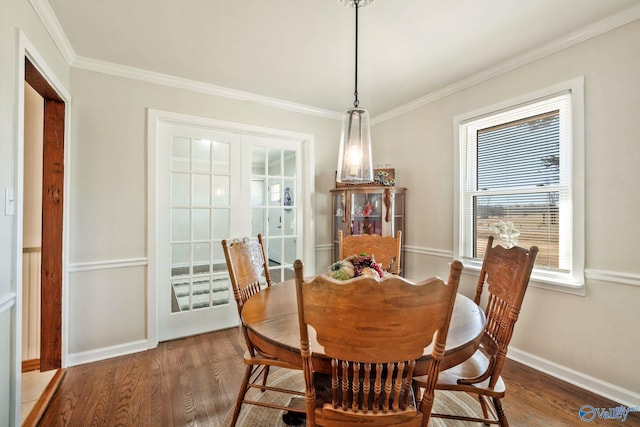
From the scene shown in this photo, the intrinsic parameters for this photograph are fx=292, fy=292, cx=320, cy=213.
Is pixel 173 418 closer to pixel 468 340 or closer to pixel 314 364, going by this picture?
pixel 314 364

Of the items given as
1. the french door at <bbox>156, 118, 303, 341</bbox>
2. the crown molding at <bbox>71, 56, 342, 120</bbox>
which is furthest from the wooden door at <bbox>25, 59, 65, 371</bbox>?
the french door at <bbox>156, 118, 303, 341</bbox>

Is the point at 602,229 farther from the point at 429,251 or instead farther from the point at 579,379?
the point at 429,251

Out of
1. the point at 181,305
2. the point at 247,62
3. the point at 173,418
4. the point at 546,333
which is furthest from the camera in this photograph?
the point at 181,305

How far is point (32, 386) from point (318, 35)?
316 cm

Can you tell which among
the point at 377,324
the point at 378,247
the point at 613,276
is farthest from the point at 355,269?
the point at 613,276

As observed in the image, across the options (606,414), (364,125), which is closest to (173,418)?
(364,125)

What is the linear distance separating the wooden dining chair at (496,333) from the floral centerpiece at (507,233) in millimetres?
853

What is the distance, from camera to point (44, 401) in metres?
1.84

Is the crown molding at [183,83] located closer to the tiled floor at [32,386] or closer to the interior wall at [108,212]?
the interior wall at [108,212]

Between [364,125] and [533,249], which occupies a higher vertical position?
[364,125]

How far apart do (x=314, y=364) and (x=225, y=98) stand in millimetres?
2786

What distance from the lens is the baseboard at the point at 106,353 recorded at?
235cm

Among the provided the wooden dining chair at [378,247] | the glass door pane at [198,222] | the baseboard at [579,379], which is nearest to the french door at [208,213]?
the glass door pane at [198,222]

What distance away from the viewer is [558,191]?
2221mm
